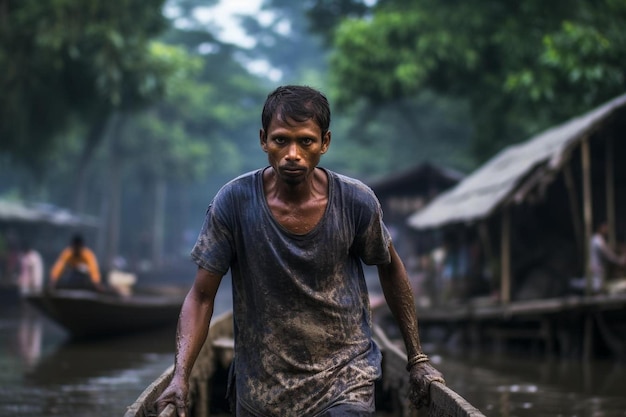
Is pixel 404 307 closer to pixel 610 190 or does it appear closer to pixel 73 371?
pixel 73 371

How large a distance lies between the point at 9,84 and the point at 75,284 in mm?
7764

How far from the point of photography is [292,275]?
129 inches

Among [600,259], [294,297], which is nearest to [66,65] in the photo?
[600,259]

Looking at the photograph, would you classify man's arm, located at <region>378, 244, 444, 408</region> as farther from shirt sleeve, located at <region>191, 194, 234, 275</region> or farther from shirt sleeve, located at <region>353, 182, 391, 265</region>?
shirt sleeve, located at <region>191, 194, 234, 275</region>

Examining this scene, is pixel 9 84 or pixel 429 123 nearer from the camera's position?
pixel 9 84

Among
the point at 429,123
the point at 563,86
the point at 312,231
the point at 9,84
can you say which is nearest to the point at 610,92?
the point at 563,86

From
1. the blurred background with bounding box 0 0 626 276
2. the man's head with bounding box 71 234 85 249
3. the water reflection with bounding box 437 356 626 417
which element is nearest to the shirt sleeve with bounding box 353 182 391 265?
the water reflection with bounding box 437 356 626 417

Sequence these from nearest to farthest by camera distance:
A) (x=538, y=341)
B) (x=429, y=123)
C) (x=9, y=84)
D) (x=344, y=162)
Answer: (x=538, y=341), (x=9, y=84), (x=429, y=123), (x=344, y=162)

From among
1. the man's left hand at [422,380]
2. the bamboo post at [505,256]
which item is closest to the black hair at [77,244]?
the bamboo post at [505,256]

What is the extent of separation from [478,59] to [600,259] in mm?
8661

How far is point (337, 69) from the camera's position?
21.1 m

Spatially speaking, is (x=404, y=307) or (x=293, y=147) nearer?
(x=293, y=147)

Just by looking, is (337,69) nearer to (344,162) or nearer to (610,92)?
(610,92)

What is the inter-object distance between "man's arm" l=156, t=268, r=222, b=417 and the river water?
4.12 metres
